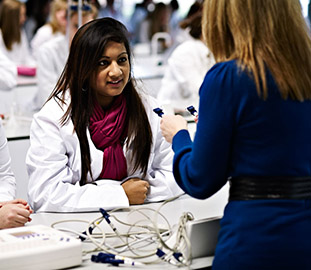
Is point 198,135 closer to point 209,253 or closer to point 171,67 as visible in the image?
point 209,253

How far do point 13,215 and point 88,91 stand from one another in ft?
1.77

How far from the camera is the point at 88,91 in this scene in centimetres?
207

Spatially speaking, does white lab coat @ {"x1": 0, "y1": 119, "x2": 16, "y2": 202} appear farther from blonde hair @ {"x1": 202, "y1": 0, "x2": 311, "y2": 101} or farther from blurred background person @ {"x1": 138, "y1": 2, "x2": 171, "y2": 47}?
blurred background person @ {"x1": 138, "y1": 2, "x2": 171, "y2": 47}

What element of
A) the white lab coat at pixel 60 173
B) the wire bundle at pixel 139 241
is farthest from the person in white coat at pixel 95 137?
the wire bundle at pixel 139 241

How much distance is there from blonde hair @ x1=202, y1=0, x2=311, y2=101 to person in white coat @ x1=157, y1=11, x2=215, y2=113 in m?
3.16

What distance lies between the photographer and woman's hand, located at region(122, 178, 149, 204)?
2031 mm

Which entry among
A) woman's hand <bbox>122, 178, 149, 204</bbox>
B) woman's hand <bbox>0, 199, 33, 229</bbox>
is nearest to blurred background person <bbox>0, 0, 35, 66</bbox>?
woman's hand <bbox>122, 178, 149, 204</bbox>

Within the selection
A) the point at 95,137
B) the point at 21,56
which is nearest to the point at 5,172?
the point at 95,137

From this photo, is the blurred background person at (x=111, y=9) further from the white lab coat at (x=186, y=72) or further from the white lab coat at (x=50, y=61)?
the white lab coat at (x=186, y=72)

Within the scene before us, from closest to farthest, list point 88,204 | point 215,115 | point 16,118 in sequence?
point 215,115, point 88,204, point 16,118

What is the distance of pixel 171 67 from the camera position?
4.78 metres

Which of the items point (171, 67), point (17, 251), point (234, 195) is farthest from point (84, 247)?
point (171, 67)

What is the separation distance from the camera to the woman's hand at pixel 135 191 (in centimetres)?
203

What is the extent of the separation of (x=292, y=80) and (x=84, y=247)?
0.69 m
